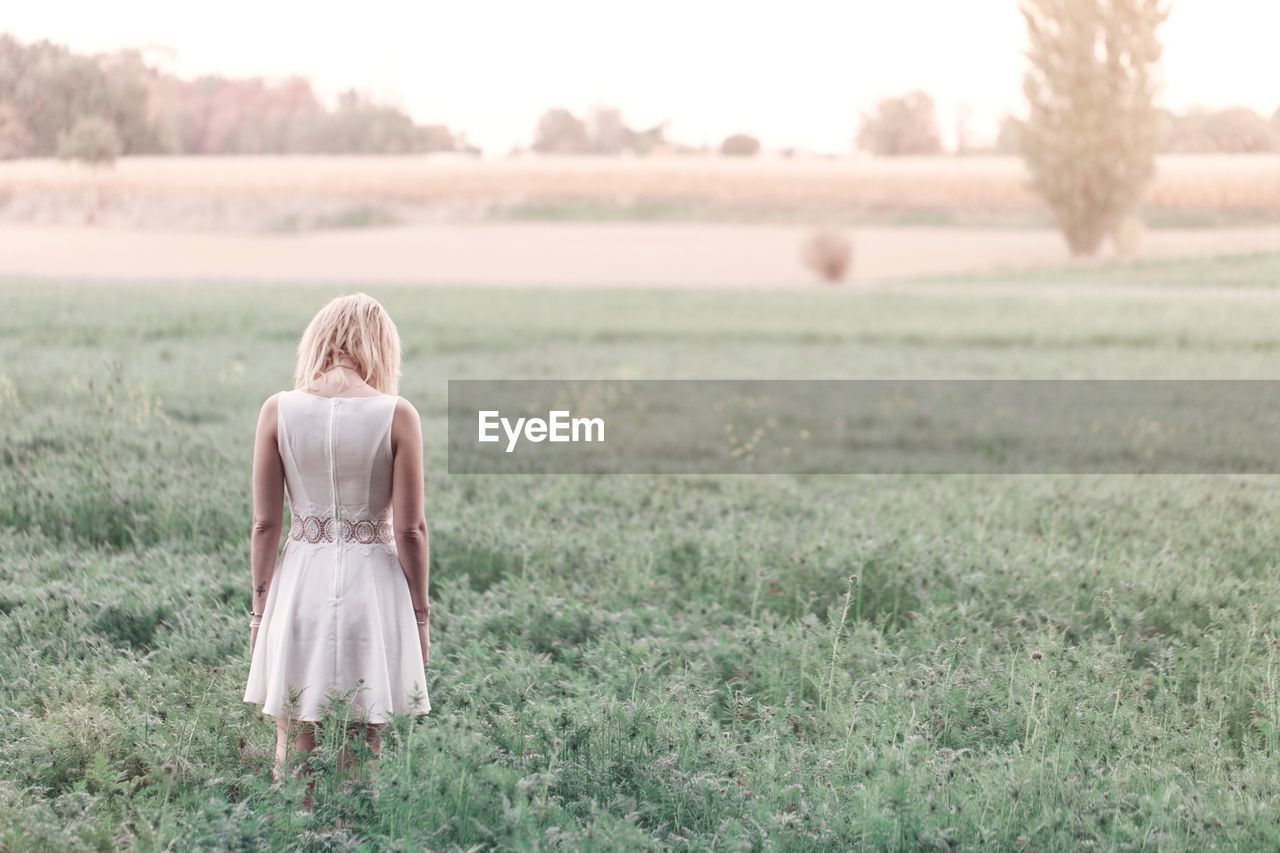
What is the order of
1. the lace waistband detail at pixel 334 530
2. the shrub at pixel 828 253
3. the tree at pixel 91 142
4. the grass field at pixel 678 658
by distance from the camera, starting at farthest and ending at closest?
1. the shrub at pixel 828 253
2. the tree at pixel 91 142
3. the lace waistband detail at pixel 334 530
4. the grass field at pixel 678 658

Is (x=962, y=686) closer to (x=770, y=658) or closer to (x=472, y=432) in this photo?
(x=770, y=658)

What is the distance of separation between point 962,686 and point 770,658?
0.96 metres

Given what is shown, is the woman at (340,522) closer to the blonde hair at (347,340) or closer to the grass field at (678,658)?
the blonde hair at (347,340)

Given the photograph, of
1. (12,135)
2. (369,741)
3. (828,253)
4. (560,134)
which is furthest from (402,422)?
(828,253)

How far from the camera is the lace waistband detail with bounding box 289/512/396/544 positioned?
4.33 meters

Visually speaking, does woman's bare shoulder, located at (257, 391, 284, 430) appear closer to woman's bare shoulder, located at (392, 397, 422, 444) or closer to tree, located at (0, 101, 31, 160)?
woman's bare shoulder, located at (392, 397, 422, 444)

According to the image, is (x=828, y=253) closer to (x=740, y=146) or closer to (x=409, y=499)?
(x=740, y=146)

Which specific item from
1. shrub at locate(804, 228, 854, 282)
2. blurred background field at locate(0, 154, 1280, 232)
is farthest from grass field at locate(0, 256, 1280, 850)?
shrub at locate(804, 228, 854, 282)

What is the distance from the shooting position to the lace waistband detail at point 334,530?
4.33 metres

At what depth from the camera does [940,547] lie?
7.69 metres

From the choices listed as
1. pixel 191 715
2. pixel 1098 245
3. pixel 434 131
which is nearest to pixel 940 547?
pixel 191 715

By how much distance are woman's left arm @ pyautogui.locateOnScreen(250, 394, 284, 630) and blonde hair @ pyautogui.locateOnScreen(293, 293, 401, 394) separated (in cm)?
19

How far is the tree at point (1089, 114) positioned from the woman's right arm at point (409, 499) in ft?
67.4

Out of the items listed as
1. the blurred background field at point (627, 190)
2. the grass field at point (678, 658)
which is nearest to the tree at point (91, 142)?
the blurred background field at point (627, 190)
